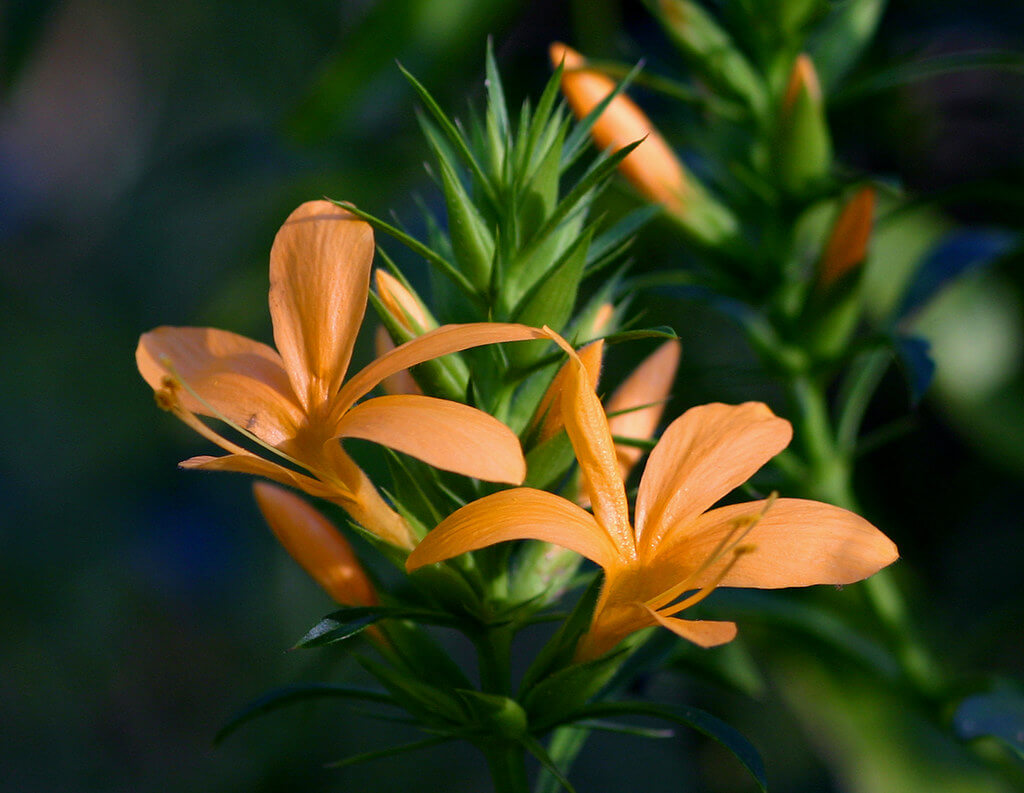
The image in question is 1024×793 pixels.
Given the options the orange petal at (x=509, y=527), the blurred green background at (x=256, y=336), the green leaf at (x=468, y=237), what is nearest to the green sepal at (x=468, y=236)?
the green leaf at (x=468, y=237)

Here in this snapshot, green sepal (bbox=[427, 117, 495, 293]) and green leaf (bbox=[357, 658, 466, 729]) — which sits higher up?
green sepal (bbox=[427, 117, 495, 293])

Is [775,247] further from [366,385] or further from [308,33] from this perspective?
[308,33]

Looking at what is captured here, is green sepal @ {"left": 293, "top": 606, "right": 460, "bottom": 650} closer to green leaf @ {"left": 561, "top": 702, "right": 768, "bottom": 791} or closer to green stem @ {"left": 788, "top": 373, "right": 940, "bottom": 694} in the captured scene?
green leaf @ {"left": 561, "top": 702, "right": 768, "bottom": 791}

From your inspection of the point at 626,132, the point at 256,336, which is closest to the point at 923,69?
the point at 626,132

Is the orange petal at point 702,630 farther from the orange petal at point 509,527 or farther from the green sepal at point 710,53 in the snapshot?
the green sepal at point 710,53

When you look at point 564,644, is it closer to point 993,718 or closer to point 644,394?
point 644,394

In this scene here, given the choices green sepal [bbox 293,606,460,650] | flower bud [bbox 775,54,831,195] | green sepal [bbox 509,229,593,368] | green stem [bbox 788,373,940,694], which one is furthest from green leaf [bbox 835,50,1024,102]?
green sepal [bbox 293,606,460,650]

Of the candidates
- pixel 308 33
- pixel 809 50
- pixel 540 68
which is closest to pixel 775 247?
pixel 809 50

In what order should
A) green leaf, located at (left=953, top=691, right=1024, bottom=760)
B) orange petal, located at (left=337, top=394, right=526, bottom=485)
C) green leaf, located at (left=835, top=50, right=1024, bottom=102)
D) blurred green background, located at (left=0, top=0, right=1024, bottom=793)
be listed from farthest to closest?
blurred green background, located at (left=0, top=0, right=1024, bottom=793)
green leaf, located at (left=835, top=50, right=1024, bottom=102)
green leaf, located at (left=953, top=691, right=1024, bottom=760)
orange petal, located at (left=337, top=394, right=526, bottom=485)
